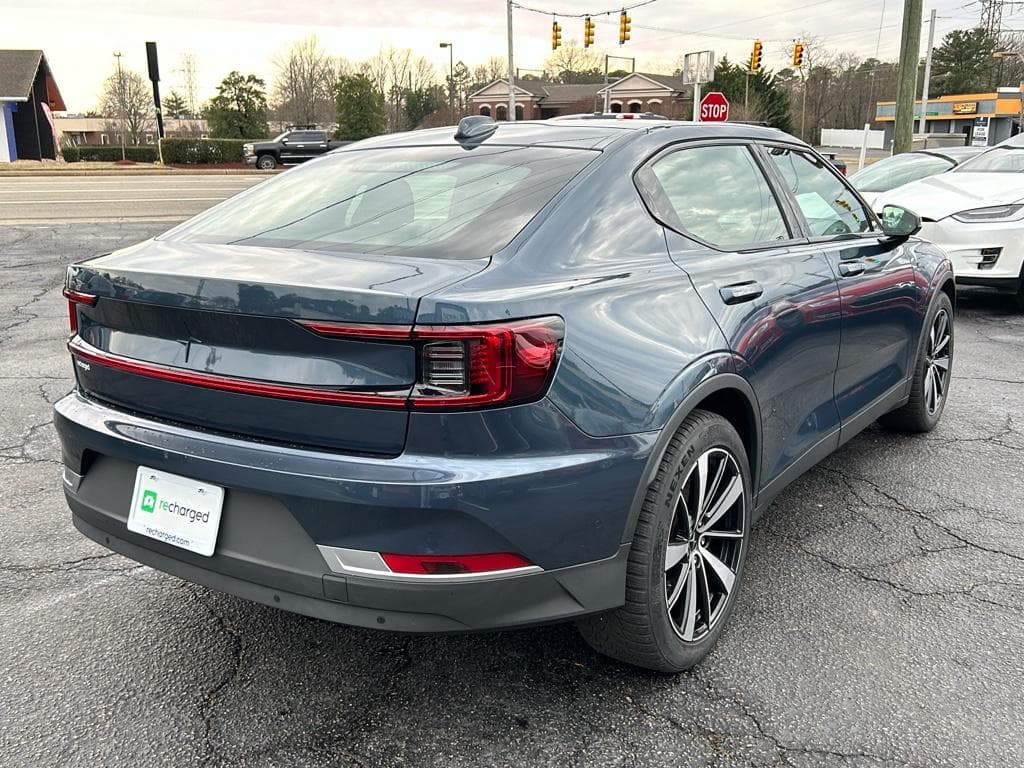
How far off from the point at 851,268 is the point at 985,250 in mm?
5455

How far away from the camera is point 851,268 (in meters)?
3.53

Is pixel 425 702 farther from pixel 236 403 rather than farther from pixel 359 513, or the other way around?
pixel 236 403

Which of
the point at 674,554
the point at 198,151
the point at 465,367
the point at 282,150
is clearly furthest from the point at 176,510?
the point at 198,151

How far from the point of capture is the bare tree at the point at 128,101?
6991 centimetres

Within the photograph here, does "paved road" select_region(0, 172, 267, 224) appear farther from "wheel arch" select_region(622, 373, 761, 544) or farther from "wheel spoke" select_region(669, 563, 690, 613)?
"wheel spoke" select_region(669, 563, 690, 613)

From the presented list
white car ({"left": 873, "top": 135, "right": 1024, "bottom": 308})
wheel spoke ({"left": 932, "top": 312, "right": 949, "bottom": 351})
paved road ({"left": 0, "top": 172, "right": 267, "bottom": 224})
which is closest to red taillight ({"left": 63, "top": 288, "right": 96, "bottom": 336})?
wheel spoke ({"left": 932, "top": 312, "right": 949, "bottom": 351})

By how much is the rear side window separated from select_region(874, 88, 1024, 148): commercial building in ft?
162

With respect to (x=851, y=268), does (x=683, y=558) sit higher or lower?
lower

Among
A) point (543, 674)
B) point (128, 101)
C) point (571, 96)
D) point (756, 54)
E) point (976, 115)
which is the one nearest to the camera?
point (543, 674)

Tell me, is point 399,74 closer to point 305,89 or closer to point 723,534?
point 305,89

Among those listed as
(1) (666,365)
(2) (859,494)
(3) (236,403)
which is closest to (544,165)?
(1) (666,365)

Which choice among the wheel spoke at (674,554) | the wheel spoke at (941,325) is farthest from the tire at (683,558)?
the wheel spoke at (941,325)

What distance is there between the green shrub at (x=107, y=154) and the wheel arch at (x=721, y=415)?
4405 cm

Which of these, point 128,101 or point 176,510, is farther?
point 128,101
